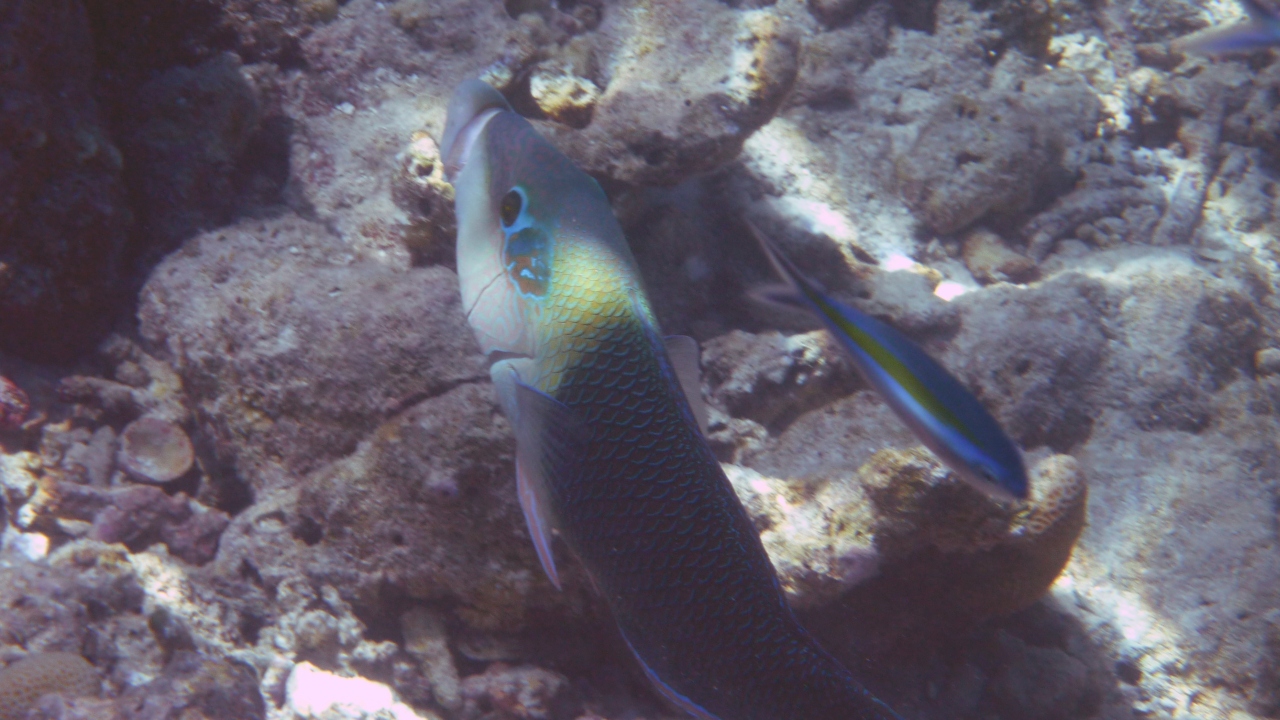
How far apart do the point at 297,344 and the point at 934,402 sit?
2.41m

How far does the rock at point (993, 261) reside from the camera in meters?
4.95

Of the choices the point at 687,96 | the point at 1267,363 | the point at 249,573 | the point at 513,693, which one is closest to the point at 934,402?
the point at 513,693

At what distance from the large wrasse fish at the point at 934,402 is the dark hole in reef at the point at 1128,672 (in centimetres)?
309

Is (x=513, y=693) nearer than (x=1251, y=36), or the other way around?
(x=513, y=693)

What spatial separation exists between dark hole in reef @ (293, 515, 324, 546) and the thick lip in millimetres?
1780

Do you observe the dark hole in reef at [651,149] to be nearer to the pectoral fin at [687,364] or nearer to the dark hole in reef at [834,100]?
the pectoral fin at [687,364]

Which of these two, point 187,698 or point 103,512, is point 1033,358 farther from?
point 103,512

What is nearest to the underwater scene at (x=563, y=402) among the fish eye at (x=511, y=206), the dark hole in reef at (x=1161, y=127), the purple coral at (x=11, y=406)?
the fish eye at (x=511, y=206)

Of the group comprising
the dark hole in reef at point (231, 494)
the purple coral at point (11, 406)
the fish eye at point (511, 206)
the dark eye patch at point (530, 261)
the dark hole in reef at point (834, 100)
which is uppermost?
the dark hole in reef at point (834, 100)

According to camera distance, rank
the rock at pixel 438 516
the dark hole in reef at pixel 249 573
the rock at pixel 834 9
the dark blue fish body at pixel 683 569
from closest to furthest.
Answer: the dark blue fish body at pixel 683 569 < the rock at pixel 438 516 < the dark hole in reef at pixel 249 573 < the rock at pixel 834 9

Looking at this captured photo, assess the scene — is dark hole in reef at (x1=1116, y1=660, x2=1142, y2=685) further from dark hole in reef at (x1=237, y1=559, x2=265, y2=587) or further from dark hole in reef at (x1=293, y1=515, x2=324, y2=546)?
dark hole in reef at (x1=237, y1=559, x2=265, y2=587)

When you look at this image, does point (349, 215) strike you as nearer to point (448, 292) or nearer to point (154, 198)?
point (154, 198)

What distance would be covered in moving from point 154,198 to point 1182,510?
243 inches

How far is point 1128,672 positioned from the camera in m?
3.38
